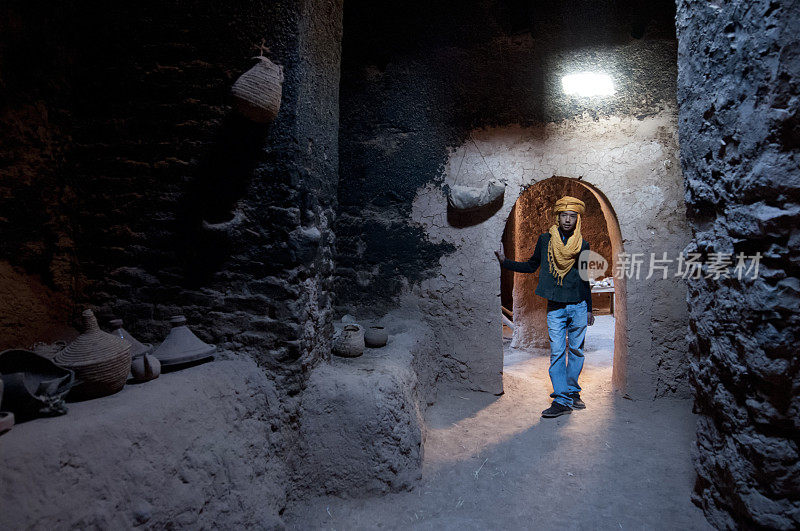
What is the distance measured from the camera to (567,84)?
350cm

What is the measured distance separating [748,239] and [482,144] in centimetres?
223

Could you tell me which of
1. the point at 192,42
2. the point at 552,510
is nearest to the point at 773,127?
the point at 552,510

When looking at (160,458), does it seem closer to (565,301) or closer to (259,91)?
(259,91)

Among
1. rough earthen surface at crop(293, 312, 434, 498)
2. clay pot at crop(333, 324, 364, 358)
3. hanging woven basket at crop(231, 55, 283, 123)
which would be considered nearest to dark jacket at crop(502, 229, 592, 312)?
clay pot at crop(333, 324, 364, 358)

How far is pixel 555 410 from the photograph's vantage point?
3361 mm

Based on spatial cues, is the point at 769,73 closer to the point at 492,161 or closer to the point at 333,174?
the point at 492,161

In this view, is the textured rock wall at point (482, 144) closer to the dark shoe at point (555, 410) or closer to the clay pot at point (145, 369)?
the dark shoe at point (555, 410)

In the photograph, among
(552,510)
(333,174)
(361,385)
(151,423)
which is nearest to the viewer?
(151,423)

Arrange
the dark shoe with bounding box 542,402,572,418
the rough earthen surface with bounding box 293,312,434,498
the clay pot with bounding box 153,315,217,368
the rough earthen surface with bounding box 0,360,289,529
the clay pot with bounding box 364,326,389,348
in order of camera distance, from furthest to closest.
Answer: the dark shoe with bounding box 542,402,572,418 → the clay pot with bounding box 364,326,389,348 → the rough earthen surface with bounding box 293,312,434,498 → the clay pot with bounding box 153,315,217,368 → the rough earthen surface with bounding box 0,360,289,529

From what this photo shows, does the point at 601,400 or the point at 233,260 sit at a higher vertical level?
the point at 233,260

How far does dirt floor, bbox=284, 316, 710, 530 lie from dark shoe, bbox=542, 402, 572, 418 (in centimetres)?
5

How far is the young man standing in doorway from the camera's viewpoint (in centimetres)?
339

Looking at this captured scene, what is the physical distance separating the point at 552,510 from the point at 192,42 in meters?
3.27

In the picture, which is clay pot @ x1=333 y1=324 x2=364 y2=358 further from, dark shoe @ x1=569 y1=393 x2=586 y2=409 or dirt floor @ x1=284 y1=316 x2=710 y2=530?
dark shoe @ x1=569 y1=393 x2=586 y2=409
